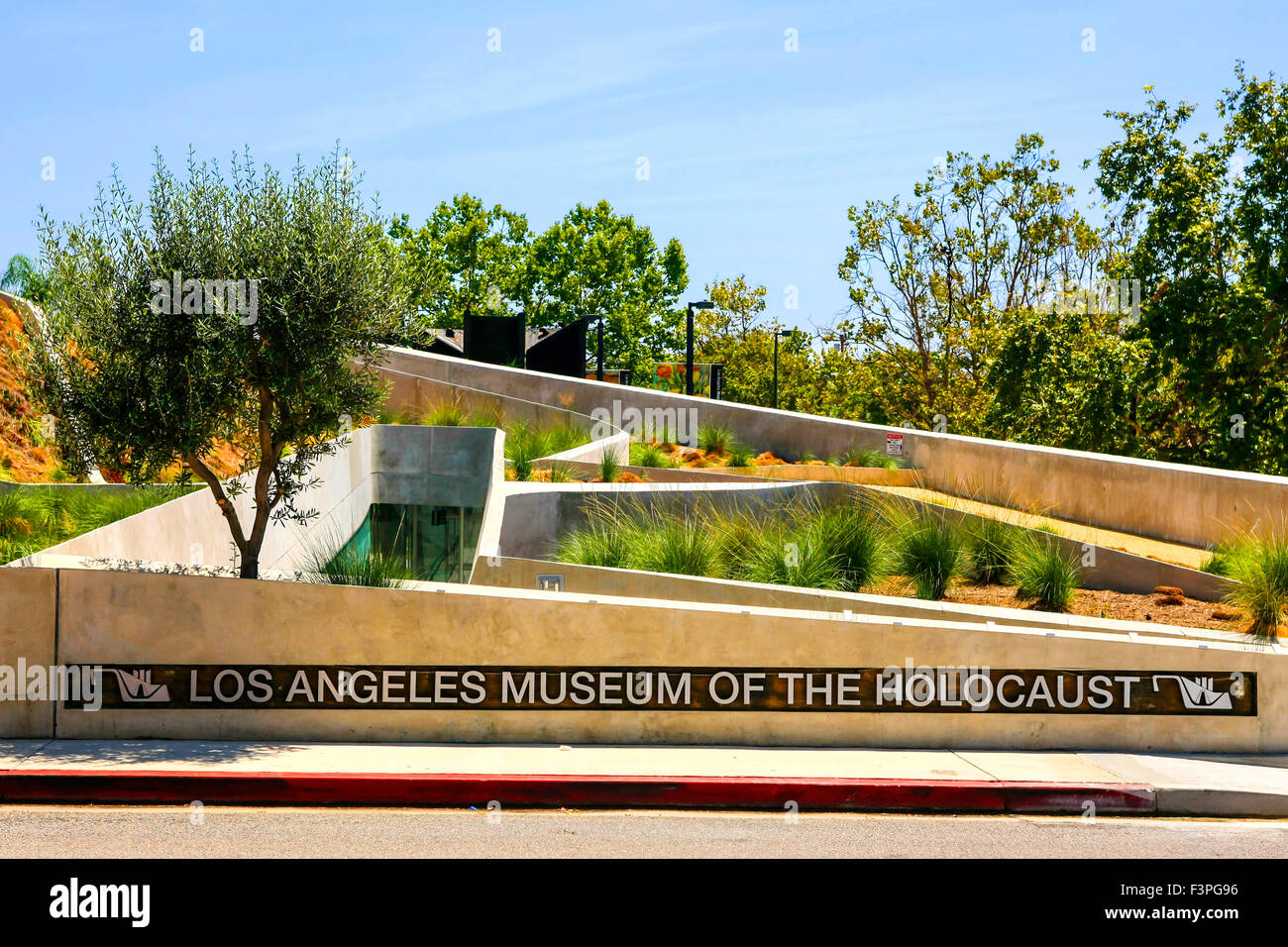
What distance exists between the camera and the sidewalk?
744cm

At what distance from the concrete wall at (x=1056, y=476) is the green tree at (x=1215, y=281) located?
7147 millimetres

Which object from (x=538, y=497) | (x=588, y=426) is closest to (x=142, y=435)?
(x=538, y=497)

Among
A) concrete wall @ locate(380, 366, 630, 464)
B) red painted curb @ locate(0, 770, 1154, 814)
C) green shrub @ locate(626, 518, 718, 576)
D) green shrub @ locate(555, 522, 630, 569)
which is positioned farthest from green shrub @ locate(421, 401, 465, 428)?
red painted curb @ locate(0, 770, 1154, 814)

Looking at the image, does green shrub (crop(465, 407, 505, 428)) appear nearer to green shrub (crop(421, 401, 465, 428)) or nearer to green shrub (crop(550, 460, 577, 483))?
green shrub (crop(421, 401, 465, 428))

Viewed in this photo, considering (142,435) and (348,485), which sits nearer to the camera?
(142,435)

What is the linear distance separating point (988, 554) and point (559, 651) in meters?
6.59

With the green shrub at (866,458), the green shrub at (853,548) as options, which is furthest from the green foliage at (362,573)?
the green shrub at (866,458)

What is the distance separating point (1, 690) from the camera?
8281 mm

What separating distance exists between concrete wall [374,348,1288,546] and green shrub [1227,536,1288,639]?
2902 mm

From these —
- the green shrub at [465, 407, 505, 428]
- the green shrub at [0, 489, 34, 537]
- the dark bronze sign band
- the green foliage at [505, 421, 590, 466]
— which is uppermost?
the green shrub at [465, 407, 505, 428]

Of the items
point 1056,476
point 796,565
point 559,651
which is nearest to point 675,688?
point 559,651
